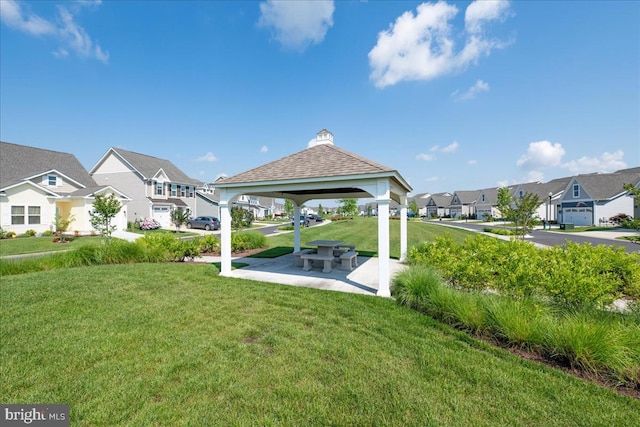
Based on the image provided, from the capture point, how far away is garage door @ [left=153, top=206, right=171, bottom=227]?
103 feet

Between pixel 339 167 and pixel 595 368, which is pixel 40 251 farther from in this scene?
pixel 595 368

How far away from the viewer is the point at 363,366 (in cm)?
372

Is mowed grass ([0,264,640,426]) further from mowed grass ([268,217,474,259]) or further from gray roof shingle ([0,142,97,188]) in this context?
gray roof shingle ([0,142,97,188])

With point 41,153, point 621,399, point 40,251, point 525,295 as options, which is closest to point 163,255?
point 40,251

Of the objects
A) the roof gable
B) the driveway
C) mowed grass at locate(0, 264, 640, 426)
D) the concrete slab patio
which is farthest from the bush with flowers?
the driveway

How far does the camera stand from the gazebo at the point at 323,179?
6859 mm

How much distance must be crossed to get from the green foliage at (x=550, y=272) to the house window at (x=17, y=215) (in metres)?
30.0

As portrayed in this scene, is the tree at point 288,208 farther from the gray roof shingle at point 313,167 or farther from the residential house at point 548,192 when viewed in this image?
the gray roof shingle at point 313,167

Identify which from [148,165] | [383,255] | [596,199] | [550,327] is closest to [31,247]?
[148,165]

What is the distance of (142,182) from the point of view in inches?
1224

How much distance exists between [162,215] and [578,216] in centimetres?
5169

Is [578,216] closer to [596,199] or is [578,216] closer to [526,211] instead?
[596,199]

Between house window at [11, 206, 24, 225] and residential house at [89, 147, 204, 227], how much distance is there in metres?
10.2

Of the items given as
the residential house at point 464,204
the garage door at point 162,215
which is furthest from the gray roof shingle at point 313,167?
the residential house at point 464,204
